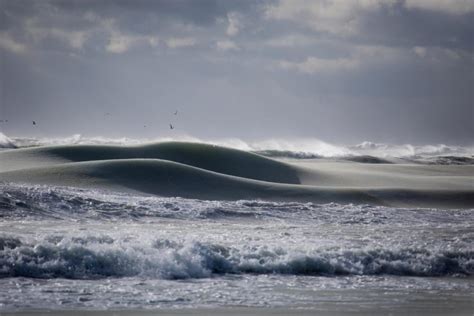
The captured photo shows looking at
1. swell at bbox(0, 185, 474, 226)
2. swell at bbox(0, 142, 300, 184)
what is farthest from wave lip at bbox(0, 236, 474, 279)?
swell at bbox(0, 142, 300, 184)

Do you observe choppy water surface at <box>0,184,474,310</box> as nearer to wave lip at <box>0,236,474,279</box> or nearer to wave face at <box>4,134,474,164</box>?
wave lip at <box>0,236,474,279</box>

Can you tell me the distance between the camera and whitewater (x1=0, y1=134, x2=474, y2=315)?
8906 mm

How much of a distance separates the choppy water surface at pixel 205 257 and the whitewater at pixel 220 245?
0.02 meters

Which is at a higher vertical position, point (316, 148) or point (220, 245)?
point (316, 148)

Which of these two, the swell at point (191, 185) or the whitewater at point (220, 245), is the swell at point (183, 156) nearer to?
the whitewater at point (220, 245)

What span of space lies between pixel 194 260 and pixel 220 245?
0.88 m

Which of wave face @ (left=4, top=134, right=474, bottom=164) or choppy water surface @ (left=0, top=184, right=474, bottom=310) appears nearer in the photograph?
choppy water surface @ (left=0, top=184, right=474, bottom=310)

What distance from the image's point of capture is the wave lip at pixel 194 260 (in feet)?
32.6

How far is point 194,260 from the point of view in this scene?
412 inches

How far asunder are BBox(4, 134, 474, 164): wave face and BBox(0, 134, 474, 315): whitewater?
56.3 ft

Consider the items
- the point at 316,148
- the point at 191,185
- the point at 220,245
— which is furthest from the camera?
the point at 316,148

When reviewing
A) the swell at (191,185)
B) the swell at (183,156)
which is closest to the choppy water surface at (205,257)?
the swell at (191,185)

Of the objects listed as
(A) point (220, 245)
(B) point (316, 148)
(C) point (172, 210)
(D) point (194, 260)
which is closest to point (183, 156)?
(C) point (172, 210)

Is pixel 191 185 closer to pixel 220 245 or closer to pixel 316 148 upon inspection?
pixel 220 245
